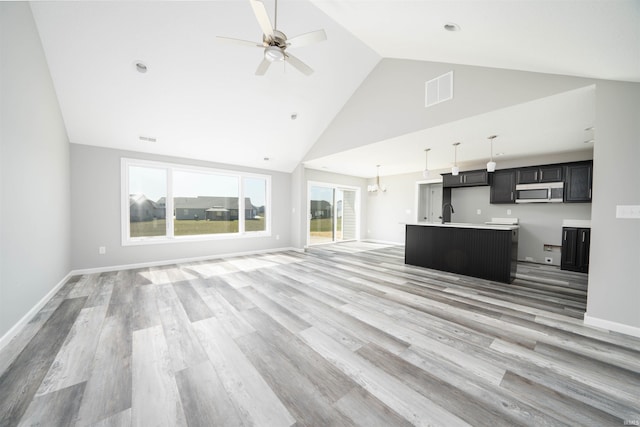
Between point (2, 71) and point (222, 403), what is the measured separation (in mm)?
3296

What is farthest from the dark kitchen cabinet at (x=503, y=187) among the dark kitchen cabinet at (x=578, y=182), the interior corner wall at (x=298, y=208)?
the interior corner wall at (x=298, y=208)

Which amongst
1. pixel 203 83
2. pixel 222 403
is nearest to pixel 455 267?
pixel 222 403

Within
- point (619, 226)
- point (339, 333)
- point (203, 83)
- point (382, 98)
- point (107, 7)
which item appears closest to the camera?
point (339, 333)

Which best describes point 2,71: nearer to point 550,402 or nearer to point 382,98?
point 382,98

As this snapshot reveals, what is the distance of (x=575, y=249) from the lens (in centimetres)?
461

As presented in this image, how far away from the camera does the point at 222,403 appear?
4.58ft

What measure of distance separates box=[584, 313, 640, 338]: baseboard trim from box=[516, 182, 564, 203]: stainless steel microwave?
353cm

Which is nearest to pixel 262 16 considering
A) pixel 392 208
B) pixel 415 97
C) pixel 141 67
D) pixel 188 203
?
pixel 141 67

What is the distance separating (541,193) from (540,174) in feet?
1.41

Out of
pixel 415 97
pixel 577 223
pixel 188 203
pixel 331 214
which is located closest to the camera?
pixel 415 97

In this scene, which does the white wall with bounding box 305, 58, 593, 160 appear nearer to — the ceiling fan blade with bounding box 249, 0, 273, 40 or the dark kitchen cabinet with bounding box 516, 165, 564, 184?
the ceiling fan blade with bounding box 249, 0, 273, 40

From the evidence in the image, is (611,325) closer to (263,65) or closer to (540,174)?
(540,174)

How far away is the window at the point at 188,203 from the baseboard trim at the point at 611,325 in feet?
20.2

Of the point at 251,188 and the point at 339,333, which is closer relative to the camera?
the point at 339,333
